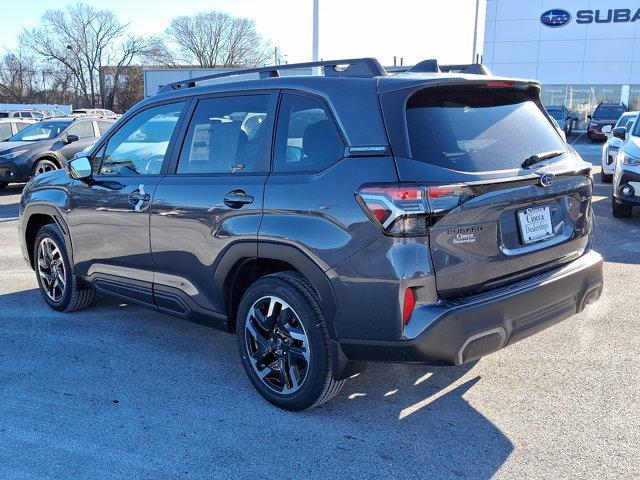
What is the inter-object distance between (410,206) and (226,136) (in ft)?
5.01

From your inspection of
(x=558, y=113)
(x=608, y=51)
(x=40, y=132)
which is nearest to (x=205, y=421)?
(x=40, y=132)

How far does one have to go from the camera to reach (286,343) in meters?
3.48

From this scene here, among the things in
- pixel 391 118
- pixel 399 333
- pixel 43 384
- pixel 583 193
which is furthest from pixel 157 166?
pixel 583 193

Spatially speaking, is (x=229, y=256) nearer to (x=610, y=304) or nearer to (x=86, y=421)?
(x=86, y=421)

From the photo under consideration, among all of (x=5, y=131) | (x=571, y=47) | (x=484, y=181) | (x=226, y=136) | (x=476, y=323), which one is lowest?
(x=476, y=323)

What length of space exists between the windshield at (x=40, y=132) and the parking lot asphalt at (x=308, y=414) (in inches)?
408

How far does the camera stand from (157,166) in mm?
4215

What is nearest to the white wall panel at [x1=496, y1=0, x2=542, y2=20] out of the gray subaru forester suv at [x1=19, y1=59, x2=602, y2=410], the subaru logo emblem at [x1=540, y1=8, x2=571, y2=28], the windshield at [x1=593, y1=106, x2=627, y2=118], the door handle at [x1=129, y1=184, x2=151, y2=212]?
the subaru logo emblem at [x1=540, y1=8, x2=571, y2=28]

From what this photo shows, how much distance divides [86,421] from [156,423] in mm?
404

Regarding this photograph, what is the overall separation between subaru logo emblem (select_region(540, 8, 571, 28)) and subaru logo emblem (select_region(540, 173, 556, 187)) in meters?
37.3

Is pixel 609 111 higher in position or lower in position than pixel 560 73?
lower

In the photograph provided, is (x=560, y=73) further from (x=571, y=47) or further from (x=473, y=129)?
(x=473, y=129)

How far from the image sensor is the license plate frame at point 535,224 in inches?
127

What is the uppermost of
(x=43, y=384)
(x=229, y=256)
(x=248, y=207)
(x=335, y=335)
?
(x=248, y=207)
